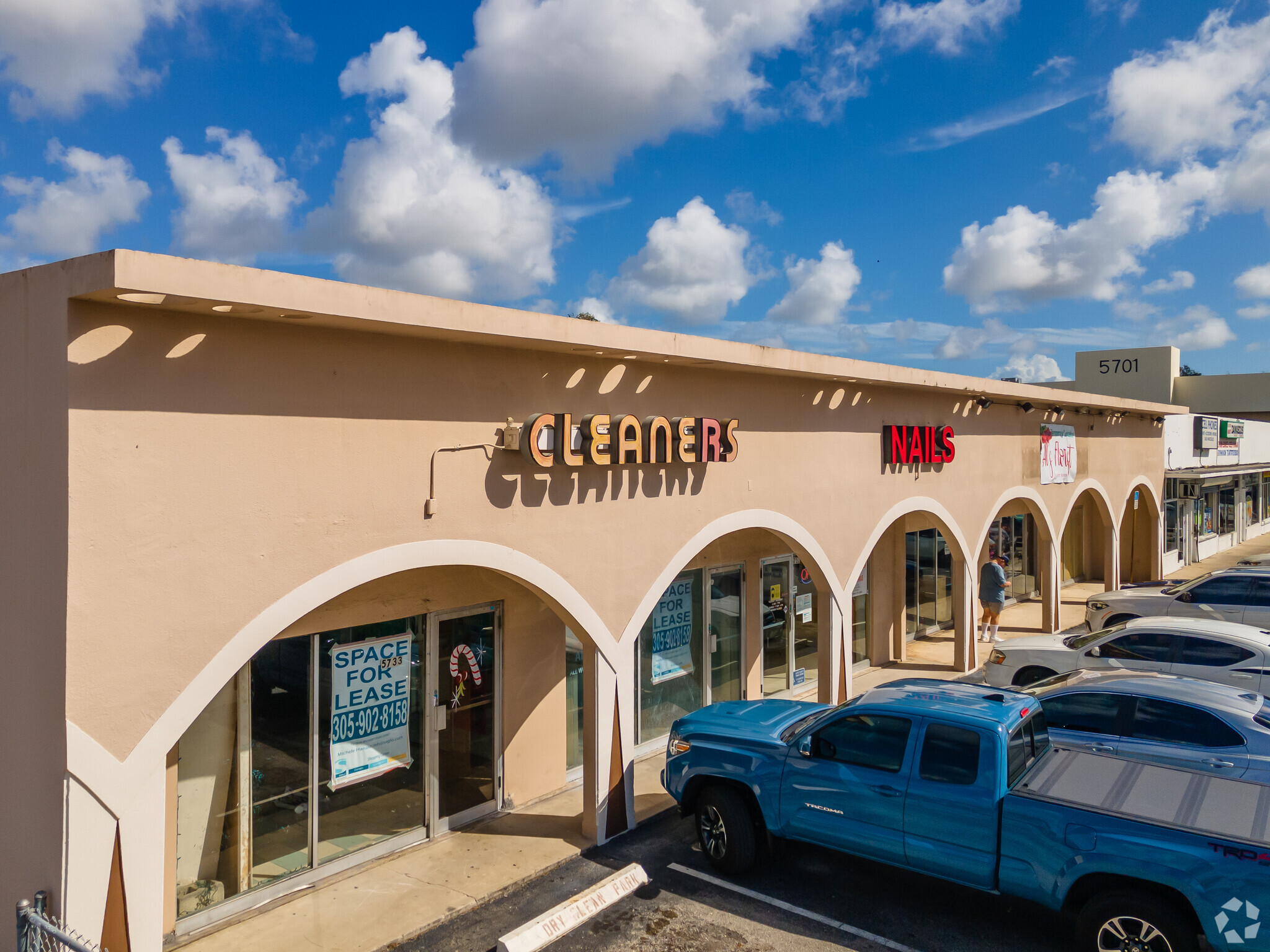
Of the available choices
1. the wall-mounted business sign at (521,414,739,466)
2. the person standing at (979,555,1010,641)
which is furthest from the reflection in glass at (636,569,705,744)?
the person standing at (979,555,1010,641)

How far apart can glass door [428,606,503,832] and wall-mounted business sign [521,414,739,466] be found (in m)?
2.27

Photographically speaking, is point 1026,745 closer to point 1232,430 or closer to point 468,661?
point 468,661

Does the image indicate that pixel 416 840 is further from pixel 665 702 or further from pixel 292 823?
pixel 665 702

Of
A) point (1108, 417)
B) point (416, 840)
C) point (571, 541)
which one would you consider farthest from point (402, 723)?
point (1108, 417)

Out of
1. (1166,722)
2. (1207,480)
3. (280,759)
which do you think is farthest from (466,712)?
(1207,480)

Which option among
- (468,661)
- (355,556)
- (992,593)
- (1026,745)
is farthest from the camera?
(992,593)

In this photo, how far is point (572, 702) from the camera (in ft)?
35.8

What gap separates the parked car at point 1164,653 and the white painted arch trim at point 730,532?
308 cm

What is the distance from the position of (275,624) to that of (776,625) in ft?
30.6

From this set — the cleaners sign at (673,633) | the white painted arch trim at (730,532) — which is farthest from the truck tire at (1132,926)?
the cleaners sign at (673,633)

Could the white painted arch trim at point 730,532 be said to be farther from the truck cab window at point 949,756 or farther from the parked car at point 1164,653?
the truck cab window at point 949,756

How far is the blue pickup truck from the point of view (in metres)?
5.91

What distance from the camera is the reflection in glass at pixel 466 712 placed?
928 cm

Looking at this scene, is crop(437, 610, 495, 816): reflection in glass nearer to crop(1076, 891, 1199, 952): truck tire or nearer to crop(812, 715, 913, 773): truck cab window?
crop(812, 715, 913, 773): truck cab window
